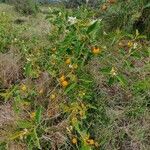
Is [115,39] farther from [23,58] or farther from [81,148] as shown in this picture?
[23,58]

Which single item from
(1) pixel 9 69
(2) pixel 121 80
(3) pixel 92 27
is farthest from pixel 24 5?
(2) pixel 121 80

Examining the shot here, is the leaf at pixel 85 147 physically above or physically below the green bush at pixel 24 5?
above

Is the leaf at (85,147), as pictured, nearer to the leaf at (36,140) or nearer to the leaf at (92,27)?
the leaf at (36,140)

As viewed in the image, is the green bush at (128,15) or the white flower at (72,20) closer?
the white flower at (72,20)

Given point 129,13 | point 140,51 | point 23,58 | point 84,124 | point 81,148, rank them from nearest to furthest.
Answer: point 81,148 < point 84,124 < point 140,51 < point 129,13 < point 23,58

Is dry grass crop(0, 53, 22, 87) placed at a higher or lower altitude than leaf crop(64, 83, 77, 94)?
lower

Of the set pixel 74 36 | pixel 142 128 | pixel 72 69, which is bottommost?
pixel 142 128

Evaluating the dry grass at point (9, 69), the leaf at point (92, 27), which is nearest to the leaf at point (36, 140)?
the leaf at point (92, 27)

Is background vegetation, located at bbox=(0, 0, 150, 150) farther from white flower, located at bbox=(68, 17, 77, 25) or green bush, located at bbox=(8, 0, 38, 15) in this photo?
green bush, located at bbox=(8, 0, 38, 15)

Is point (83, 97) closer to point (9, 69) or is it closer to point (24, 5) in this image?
point (9, 69)

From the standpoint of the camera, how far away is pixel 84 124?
3238 millimetres

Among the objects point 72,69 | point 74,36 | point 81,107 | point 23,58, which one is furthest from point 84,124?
point 23,58

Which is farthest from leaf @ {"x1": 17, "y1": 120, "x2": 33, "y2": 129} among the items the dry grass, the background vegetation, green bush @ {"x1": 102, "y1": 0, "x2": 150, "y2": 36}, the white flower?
green bush @ {"x1": 102, "y1": 0, "x2": 150, "y2": 36}

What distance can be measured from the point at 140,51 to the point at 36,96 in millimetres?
888
